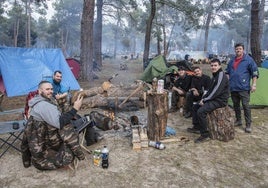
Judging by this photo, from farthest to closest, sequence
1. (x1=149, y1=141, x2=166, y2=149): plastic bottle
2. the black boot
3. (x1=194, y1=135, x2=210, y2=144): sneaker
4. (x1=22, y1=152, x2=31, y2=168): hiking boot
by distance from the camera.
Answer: (x1=194, y1=135, x2=210, y2=144): sneaker
the black boot
(x1=149, y1=141, x2=166, y2=149): plastic bottle
(x1=22, y1=152, x2=31, y2=168): hiking boot

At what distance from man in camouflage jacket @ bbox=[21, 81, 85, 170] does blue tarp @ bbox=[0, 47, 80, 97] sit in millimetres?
4741

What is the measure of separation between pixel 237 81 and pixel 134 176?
321cm

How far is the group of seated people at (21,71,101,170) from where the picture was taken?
338 cm

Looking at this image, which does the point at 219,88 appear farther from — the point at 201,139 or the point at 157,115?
the point at 157,115

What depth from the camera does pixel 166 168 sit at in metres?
3.90

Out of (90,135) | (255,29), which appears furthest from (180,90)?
(255,29)

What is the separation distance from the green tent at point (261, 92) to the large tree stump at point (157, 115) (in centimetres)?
385

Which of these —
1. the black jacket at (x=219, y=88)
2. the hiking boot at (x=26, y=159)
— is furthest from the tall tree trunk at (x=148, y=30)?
the hiking boot at (x=26, y=159)

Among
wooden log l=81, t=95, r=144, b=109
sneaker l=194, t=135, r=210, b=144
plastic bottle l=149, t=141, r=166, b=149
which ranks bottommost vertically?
plastic bottle l=149, t=141, r=166, b=149

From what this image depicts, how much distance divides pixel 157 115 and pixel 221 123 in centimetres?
130

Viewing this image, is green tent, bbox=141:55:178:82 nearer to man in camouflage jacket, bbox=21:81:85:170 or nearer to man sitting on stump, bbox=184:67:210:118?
man sitting on stump, bbox=184:67:210:118

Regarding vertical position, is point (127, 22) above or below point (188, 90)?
above

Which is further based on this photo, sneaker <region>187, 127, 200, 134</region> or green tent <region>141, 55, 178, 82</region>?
green tent <region>141, 55, 178, 82</region>

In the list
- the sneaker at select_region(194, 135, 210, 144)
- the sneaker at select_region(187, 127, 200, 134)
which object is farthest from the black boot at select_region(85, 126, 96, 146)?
the sneaker at select_region(187, 127, 200, 134)
